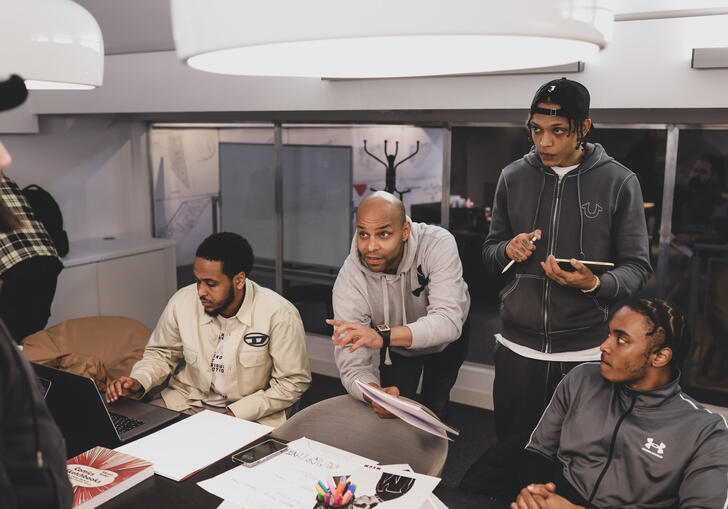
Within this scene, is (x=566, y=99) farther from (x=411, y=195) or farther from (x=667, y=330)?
(x=411, y=195)

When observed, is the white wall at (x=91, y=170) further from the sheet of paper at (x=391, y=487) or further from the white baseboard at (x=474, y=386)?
the sheet of paper at (x=391, y=487)

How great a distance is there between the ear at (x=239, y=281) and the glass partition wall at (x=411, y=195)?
1738mm

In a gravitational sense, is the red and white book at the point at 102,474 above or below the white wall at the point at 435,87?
below

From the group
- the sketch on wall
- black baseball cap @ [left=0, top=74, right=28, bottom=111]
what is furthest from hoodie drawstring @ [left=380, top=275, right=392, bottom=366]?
the sketch on wall

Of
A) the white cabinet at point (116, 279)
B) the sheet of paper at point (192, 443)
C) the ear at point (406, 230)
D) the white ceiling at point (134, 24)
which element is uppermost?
the white ceiling at point (134, 24)

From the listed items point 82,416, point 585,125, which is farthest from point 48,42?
point 585,125

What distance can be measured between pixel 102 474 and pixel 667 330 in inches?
56.7

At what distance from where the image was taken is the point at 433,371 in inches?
99.6

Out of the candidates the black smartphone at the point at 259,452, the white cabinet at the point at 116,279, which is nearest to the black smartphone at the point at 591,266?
the black smartphone at the point at 259,452

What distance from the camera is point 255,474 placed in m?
1.44

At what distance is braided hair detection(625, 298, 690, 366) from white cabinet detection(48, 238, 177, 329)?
3606 mm

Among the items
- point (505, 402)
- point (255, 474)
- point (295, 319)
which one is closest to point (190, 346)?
point (295, 319)

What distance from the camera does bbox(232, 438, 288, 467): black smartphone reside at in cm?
151

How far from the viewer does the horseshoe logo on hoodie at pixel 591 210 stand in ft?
6.93
